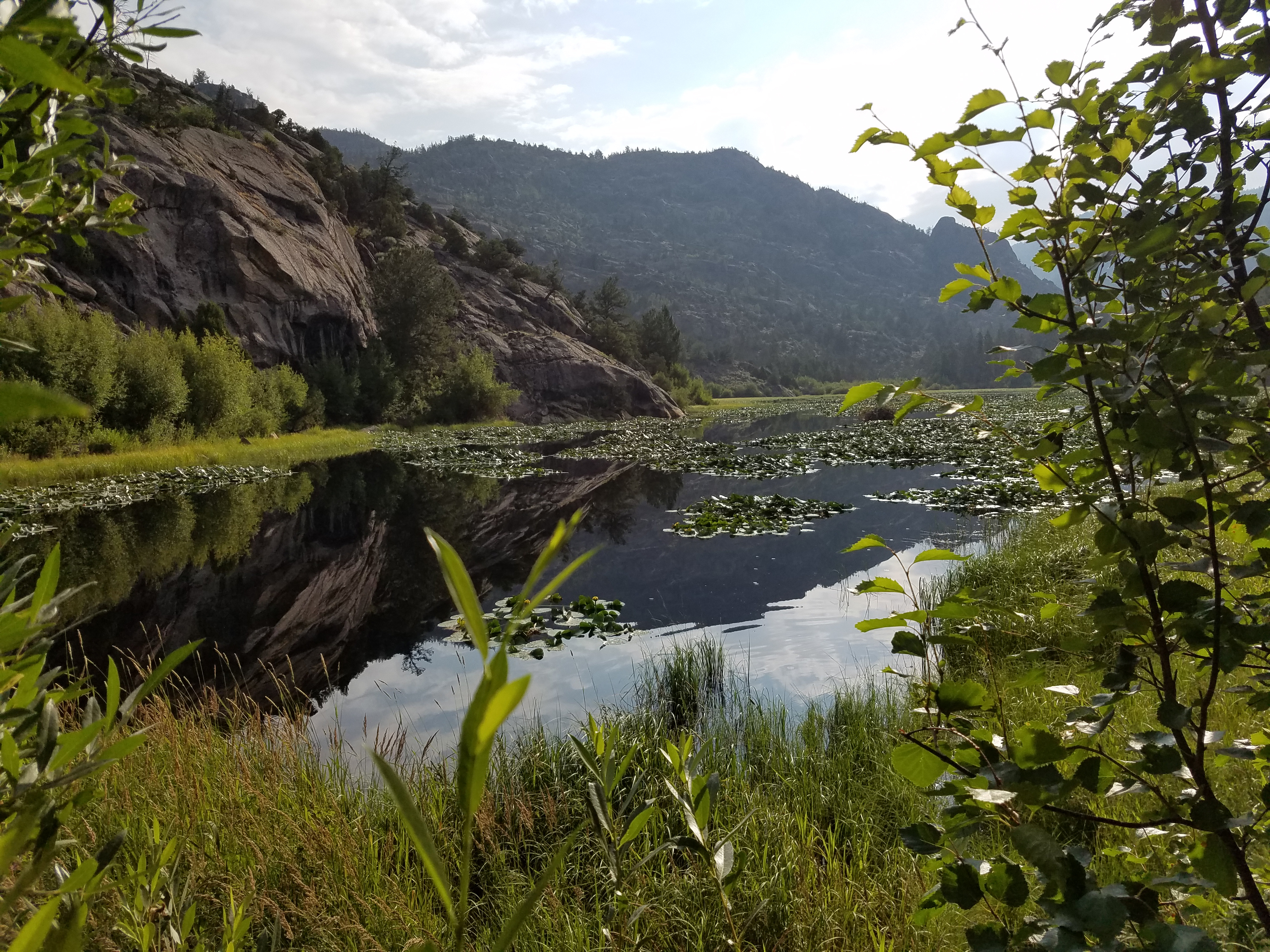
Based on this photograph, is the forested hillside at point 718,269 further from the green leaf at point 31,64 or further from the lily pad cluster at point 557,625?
the green leaf at point 31,64

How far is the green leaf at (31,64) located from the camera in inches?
16.0

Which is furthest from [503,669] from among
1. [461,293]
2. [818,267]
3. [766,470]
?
[818,267]

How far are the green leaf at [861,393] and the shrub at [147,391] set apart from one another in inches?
Result: 888

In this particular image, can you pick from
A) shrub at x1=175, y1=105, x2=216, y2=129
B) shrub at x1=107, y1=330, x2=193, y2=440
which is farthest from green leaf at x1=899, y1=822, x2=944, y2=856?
shrub at x1=175, y1=105, x2=216, y2=129

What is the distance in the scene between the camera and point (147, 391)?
19672mm

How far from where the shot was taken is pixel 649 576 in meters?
9.45

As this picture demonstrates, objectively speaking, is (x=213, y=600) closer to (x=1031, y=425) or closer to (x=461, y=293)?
(x=1031, y=425)

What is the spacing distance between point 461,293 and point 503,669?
160ft

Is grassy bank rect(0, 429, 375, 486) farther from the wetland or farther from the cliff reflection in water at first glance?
the cliff reflection in water

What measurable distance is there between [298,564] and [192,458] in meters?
11.3

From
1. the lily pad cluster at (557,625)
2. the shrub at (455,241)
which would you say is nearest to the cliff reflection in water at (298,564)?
the lily pad cluster at (557,625)

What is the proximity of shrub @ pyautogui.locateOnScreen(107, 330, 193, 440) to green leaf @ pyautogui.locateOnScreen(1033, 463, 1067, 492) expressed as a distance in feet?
74.6

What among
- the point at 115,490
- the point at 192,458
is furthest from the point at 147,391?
the point at 115,490

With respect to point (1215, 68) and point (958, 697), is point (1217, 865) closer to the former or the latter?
point (958, 697)
